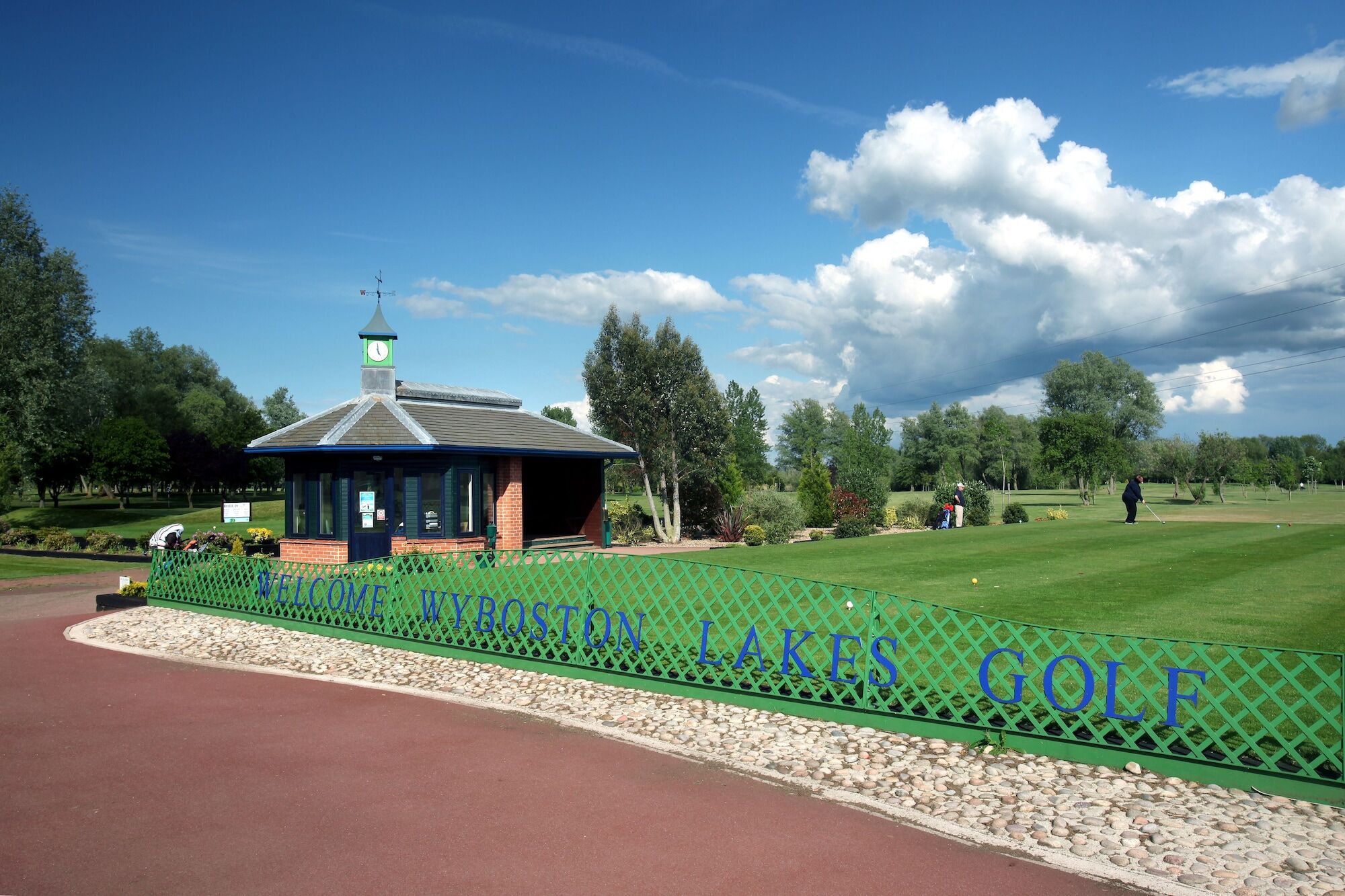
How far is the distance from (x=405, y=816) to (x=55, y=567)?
21684mm

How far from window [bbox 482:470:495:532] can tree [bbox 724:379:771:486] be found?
44.4 m

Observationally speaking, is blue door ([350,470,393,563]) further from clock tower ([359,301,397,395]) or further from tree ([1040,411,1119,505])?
tree ([1040,411,1119,505])

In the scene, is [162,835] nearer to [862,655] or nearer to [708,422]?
[862,655]

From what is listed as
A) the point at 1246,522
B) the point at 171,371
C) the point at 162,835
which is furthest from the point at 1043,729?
the point at 171,371

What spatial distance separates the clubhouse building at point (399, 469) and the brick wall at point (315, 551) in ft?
0.10

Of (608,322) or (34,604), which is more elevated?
(608,322)

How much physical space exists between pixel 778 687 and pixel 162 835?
526cm

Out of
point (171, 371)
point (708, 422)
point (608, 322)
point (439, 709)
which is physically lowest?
point (439, 709)

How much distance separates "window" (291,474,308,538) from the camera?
2062cm

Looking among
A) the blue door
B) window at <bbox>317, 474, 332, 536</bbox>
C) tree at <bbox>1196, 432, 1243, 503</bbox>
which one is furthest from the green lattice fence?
tree at <bbox>1196, 432, 1243, 503</bbox>

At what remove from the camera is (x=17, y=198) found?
1510 inches

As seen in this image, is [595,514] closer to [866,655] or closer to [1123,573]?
[1123,573]

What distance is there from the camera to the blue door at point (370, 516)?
19.8 m

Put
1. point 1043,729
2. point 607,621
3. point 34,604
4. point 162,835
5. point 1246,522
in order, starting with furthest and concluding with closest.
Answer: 1. point 1246,522
2. point 34,604
3. point 607,621
4. point 1043,729
5. point 162,835
